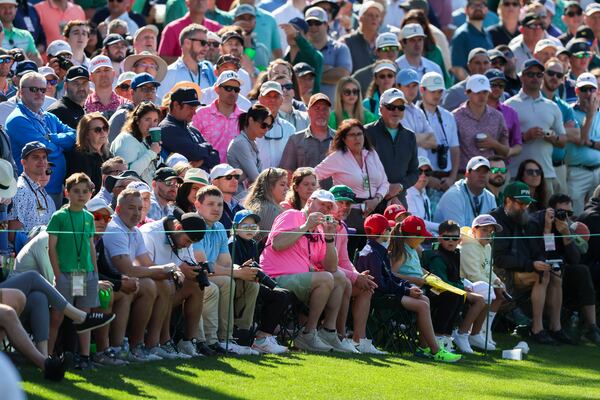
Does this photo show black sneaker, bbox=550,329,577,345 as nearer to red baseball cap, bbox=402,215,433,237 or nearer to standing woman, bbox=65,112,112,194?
red baseball cap, bbox=402,215,433,237

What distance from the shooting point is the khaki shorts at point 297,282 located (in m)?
12.8

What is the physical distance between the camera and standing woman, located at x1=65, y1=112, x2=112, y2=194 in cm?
1295

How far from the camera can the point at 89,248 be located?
10.9 metres

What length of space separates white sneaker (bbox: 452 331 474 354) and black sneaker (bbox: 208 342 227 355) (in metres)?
2.98

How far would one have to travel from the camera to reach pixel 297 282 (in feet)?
42.1

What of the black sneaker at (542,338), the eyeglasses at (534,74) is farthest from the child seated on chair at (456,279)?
the eyeglasses at (534,74)

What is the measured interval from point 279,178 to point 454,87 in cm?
560

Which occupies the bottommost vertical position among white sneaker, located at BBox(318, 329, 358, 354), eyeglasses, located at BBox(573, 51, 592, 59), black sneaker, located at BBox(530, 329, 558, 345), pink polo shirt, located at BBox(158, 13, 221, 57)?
white sneaker, located at BBox(318, 329, 358, 354)

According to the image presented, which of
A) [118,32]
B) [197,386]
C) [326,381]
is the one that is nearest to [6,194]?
[197,386]

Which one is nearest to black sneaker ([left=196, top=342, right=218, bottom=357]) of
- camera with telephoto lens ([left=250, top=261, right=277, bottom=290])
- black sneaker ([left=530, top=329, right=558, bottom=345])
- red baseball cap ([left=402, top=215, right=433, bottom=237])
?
camera with telephoto lens ([left=250, top=261, right=277, bottom=290])

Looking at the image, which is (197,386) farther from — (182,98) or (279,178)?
(182,98)

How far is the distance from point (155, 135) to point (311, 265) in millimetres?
1926

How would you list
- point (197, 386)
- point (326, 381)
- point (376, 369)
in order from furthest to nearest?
point (376, 369)
point (326, 381)
point (197, 386)

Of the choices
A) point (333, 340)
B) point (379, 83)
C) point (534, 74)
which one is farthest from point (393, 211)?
point (534, 74)
